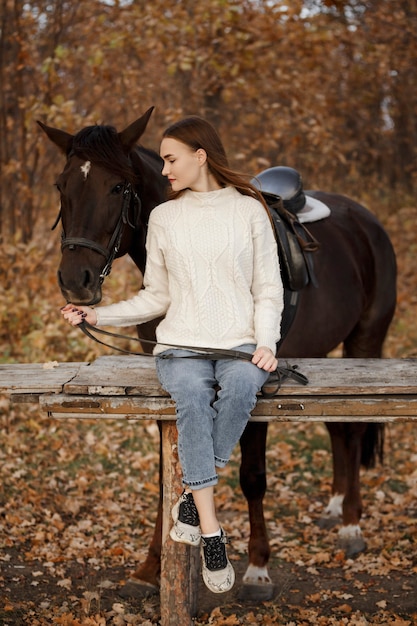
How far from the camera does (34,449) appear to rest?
575cm

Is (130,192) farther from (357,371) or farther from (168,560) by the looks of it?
(168,560)

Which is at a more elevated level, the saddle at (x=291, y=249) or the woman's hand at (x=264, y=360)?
the saddle at (x=291, y=249)

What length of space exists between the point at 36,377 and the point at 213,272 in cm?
94

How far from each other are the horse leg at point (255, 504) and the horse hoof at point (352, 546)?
0.75 meters

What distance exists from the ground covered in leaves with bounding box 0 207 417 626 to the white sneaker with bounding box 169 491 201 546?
83 cm

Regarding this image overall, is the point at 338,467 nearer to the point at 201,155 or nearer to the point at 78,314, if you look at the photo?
the point at 78,314

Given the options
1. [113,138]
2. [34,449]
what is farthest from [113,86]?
[113,138]

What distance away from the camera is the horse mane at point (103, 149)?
3.13m

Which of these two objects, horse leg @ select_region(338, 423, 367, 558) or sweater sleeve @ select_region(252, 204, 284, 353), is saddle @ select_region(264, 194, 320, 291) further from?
horse leg @ select_region(338, 423, 367, 558)

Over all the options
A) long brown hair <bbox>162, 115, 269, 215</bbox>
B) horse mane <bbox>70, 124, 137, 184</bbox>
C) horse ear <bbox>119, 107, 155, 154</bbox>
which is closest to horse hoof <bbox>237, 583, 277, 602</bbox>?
long brown hair <bbox>162, 115, 269, 215</bbox>

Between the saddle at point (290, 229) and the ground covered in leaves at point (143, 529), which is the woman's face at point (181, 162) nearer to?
the saddle at point (290, 229)

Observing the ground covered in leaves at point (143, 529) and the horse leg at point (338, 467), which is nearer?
the ground covered in leaves at point (143, 529)

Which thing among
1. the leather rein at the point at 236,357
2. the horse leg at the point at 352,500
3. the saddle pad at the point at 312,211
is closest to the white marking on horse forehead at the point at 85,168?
the leather rein at the point at 236,357

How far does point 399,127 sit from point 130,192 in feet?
43.0
